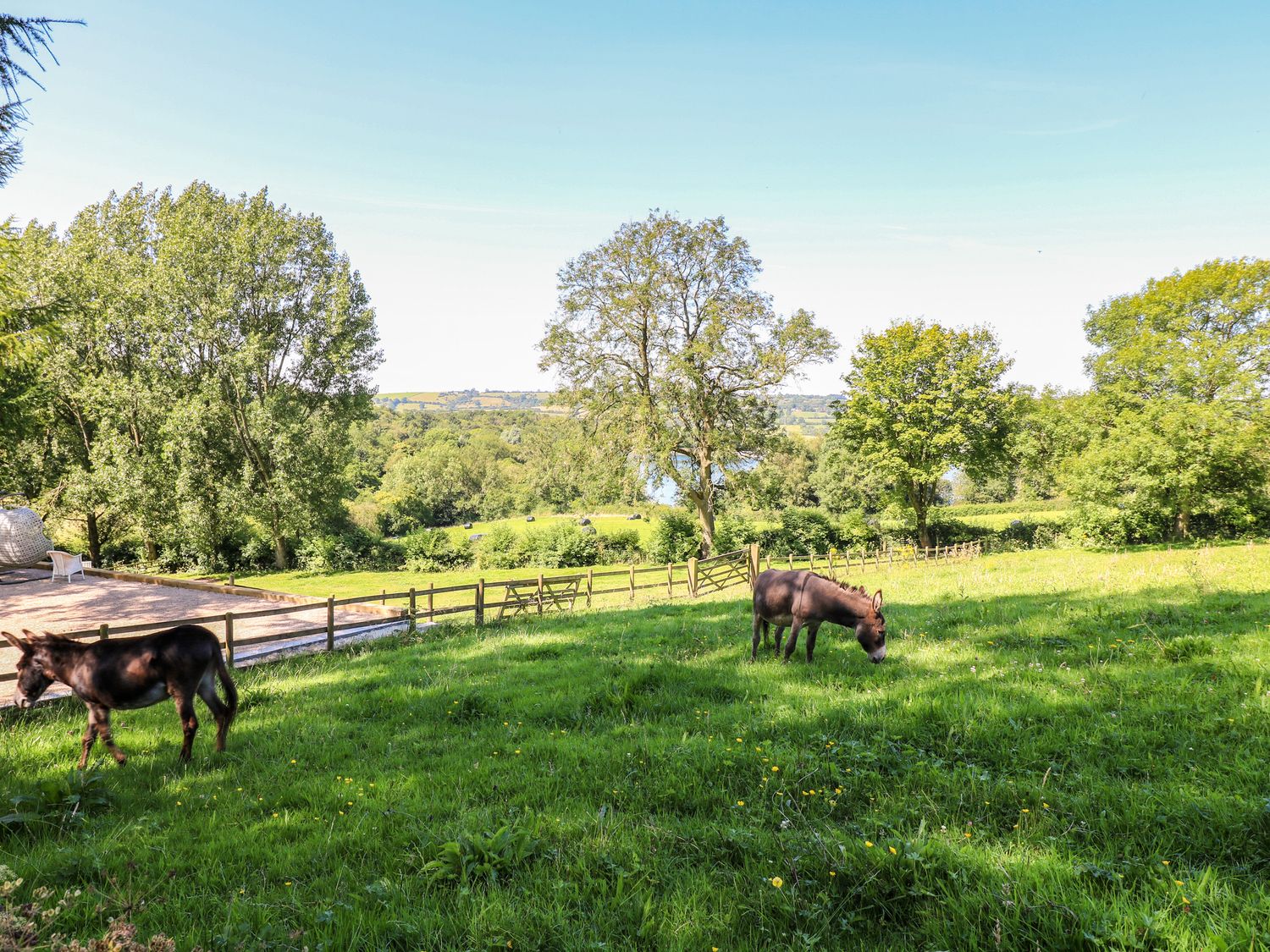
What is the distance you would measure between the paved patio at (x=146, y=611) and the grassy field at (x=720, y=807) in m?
4.95

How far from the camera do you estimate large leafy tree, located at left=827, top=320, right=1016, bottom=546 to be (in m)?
34.4

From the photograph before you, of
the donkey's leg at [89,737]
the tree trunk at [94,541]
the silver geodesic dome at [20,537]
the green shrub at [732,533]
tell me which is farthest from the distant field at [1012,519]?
the tree trunk at [94,541]

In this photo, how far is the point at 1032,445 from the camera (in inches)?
1416

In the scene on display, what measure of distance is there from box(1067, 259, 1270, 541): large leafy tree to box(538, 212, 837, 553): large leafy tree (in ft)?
52.8

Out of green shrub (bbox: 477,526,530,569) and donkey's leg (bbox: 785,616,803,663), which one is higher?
donkey's leg (bbox: 785,616,803,663)

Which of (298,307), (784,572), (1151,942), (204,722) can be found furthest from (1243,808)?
(298,307)

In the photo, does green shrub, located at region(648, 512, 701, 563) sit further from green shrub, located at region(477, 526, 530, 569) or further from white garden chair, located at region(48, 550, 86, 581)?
white garden chair, located at region(48, 550, 86, 581)

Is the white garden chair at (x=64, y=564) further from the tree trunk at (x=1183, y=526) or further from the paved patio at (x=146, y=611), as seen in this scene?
the tree trunk at (x=1183, y=526)

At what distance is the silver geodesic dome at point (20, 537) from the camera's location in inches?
992

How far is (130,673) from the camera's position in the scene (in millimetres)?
6281

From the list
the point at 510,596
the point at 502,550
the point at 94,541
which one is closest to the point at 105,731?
the point at 510,596

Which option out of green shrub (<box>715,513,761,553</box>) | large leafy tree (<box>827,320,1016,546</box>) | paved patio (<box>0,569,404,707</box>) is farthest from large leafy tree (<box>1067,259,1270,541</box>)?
paved patio (<box>0,569,404,707</box>)

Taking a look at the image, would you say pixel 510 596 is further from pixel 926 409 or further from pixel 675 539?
pixel 926 409

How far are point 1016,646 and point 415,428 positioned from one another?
159841mm
